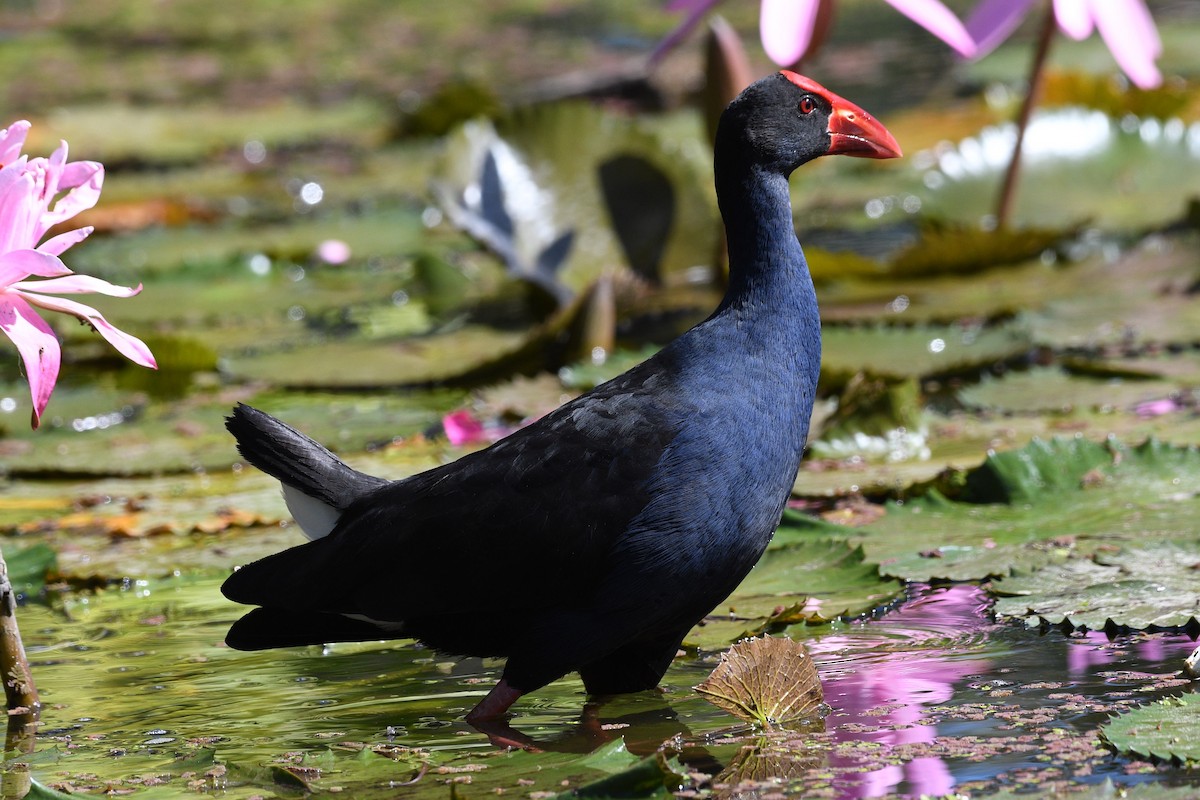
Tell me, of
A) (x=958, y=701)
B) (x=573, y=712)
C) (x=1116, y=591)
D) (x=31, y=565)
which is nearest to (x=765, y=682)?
(x=958, y=701)

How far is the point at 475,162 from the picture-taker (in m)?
4.47

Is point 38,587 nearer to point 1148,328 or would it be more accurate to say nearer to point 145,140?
point 1148,328

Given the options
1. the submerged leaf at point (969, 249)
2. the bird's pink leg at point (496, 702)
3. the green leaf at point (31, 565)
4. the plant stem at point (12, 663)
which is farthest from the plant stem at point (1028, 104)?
the plant stem at point (12, 663)

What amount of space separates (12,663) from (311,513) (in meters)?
0.49

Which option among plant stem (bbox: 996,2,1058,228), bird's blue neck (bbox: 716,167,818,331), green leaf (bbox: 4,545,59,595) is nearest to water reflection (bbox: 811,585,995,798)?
bird's blue neck (bbox: 716,167,818,331)

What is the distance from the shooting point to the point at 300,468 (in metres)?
2.43

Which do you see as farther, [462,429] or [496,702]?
[462,429]

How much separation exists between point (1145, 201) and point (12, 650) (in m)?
3.73

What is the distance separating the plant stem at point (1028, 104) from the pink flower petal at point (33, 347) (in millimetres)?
2354

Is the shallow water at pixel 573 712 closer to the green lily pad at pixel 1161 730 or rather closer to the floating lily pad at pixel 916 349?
the green lily pad at pixel 1161 730

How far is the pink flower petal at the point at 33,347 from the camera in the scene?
199cm

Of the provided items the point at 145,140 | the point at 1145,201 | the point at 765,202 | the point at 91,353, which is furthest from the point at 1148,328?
the point at 145,140

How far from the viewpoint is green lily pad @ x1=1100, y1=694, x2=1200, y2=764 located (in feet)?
5.75

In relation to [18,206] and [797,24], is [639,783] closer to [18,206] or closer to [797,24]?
[18,206]
